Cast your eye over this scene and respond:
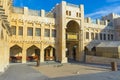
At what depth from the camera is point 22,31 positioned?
26484mm

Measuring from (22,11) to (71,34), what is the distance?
1053 cm

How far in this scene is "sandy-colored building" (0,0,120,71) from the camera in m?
26.1

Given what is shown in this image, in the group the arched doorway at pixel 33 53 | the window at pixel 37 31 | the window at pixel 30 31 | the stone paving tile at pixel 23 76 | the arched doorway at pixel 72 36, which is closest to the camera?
the stone paving tile at pixel 23 76

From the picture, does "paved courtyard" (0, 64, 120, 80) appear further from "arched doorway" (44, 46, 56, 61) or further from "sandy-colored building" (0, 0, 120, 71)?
"arched doorway" (44, 46, 56, 61)

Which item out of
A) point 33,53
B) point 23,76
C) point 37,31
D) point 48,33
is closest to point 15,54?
point 33,53

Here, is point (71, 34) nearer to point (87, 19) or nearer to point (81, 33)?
point (81, 33)

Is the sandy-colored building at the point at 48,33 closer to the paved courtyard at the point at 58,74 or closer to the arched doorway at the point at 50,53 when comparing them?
the arched doorway at the point at 50,53

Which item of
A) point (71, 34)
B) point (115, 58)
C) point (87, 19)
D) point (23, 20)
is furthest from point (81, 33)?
point (23, 20)

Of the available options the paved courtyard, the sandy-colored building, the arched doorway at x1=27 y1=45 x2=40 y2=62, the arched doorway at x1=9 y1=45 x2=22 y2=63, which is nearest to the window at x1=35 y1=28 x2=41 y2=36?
the sandy-colored building

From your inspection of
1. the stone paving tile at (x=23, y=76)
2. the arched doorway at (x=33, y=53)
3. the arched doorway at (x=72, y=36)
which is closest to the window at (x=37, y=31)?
the arched doorway at (x=33, y=53)

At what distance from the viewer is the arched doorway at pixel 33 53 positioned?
28438mm

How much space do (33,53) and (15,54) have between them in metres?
3.49

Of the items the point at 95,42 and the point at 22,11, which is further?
the point at 95,42

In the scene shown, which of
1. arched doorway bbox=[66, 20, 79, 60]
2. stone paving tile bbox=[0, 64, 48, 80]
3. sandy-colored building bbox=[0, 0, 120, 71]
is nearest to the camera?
stone paving tile bbox=[0, 64, 48, 80]
